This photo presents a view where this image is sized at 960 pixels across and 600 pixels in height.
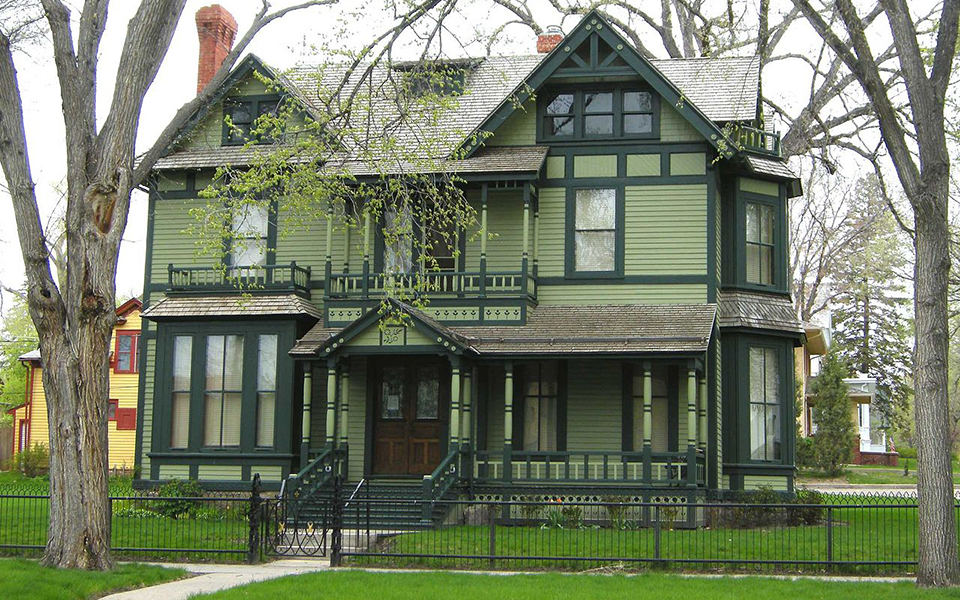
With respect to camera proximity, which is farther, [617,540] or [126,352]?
[126,352]

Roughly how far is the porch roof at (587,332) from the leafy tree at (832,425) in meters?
21.8

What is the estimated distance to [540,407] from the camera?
24.3 m

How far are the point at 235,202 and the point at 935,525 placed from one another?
10.8 meters

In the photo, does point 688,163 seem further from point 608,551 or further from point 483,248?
point 608,551

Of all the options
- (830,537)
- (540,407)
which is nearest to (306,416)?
(540,407)

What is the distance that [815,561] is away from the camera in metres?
16.3

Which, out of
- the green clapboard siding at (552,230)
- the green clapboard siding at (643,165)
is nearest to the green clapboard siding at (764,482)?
the green clapboard siding at (552,230)

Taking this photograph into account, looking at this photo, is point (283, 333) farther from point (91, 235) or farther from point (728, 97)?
point (728, 97)

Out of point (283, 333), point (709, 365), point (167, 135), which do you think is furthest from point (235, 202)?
point (709, 365)

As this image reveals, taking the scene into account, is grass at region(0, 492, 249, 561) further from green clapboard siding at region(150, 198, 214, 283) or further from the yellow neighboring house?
the yellow neighboring house

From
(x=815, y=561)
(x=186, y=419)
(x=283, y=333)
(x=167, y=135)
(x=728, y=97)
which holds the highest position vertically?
(x=728, y=97)

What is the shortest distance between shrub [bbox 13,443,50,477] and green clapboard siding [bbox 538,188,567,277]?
21.8m

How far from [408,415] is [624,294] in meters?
5.27

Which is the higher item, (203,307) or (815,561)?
(203,307)
